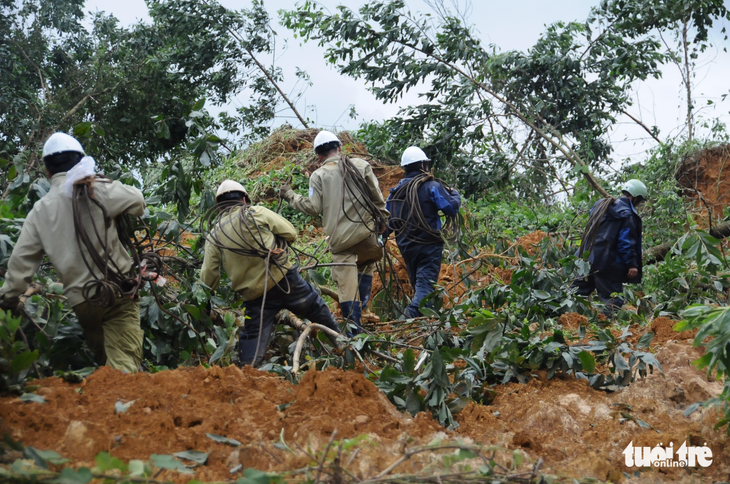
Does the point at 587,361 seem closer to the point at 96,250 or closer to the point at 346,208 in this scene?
the point at 346,208

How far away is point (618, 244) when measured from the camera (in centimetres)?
605

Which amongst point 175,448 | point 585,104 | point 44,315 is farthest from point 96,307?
point 585,104

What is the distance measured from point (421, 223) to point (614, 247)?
1792mm

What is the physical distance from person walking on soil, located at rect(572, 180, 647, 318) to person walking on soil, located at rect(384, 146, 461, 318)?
130 centimetres

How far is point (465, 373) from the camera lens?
3732 mm

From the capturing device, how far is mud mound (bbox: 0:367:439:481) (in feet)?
7.41

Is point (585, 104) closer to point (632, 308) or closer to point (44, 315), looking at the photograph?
point (632, 308)

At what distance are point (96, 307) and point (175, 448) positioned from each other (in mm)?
1523

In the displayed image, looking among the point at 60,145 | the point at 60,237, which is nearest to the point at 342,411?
the point at 60,237

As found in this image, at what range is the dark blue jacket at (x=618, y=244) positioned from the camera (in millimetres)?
6023

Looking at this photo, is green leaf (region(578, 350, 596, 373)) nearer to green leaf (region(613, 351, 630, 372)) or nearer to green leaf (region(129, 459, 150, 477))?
green leaf (region(613, 351, 630, 372))

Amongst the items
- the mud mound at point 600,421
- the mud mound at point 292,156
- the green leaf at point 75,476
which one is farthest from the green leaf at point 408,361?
the mud mound at point 292,156

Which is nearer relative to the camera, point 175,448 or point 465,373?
point 175,448

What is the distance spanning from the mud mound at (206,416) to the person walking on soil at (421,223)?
2.91 metres
